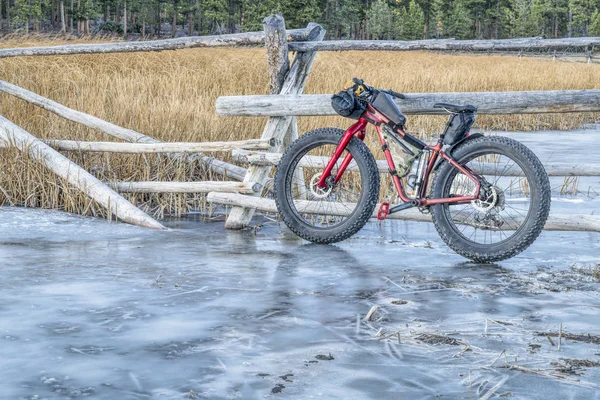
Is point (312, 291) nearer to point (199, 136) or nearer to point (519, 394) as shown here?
point (519, 394)

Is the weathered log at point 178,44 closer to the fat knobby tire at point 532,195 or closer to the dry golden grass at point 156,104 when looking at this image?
the dry golden grass at point 156,104

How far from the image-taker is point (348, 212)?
22.0 ft

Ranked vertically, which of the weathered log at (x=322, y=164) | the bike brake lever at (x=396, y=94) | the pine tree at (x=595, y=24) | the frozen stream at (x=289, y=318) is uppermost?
the pine tree at (x=595, y=24)

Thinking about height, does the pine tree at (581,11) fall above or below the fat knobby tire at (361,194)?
above

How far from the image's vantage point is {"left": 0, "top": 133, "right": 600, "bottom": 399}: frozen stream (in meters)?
3.57

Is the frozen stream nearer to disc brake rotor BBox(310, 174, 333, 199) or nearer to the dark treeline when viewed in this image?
disc brake rotor BBox(310, 174, 333, 199)

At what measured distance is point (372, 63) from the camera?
75.8ft

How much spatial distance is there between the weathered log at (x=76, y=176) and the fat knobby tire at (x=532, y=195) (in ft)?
8.03

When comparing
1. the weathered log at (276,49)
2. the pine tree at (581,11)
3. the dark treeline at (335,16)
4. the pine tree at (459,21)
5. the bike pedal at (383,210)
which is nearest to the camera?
the bike pedal at (383,210)

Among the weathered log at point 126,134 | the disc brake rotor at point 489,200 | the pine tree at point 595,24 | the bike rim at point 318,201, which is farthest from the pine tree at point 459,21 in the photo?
the disc brake rotor at point 489,200

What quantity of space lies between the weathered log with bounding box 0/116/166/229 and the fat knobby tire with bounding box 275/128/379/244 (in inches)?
41.8

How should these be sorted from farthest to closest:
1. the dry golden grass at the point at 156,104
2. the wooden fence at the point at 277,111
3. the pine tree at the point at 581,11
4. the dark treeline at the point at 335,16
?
the pine tree at the point at 581,11, the dark treeline at the point at 335,16, the dry golden grass at the point at 156,104, the wooden fence at the point at 277,111

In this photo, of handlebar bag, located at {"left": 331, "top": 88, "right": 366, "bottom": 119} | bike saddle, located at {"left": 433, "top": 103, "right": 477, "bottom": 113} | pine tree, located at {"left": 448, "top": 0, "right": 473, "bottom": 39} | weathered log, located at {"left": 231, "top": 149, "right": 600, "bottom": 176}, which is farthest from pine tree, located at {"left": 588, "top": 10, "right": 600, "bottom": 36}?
bike saddle, located at {"left": 433, "top": 103, "right": 477, "bottom": 113}

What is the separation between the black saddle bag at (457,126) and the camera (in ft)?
19.2
